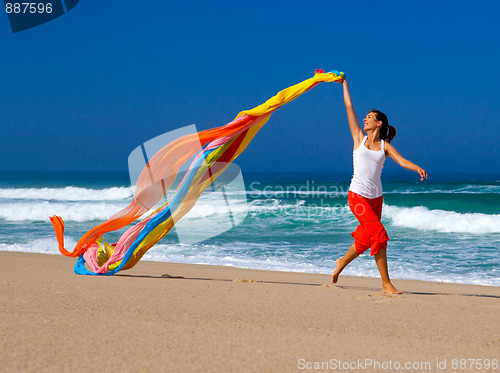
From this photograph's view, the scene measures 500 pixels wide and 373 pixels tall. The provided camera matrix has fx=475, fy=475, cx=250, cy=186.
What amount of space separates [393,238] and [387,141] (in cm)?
761

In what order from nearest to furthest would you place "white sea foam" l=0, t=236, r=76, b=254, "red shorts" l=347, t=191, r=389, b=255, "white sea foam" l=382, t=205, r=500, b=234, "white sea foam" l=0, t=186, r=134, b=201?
"red shorts" l=347, t=191, r=389, b=255 → "white sea foam" l=0, t=236, r=76, b=254 → "white sea foam" l=382, t=205, r=500, b=234 → "white sea foam" l=0, t=186, r=134, b=201

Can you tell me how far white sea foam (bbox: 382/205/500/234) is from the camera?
13664 millimetres

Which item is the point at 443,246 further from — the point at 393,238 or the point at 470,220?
the point at 470,220

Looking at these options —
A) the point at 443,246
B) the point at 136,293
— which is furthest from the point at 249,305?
the point at 443,246

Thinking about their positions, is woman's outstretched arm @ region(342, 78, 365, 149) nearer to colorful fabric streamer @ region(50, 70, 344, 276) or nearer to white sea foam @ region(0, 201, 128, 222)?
colorful fabric streamer @ region(50, 70, 344, 276)

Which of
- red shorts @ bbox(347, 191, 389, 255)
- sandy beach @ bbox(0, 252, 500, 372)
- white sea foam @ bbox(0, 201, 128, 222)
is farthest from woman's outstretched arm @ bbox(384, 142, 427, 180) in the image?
white sea foam @ bbox(0, 201, 128, 222)

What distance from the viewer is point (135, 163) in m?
5.95

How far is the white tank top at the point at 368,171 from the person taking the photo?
4469 mm

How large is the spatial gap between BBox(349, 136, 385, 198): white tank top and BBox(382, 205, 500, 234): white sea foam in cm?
1004

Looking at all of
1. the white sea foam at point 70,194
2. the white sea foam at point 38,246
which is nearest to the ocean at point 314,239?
the white sea foam at point 38,246

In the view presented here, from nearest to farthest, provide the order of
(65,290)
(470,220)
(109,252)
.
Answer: (65,290), (109,252), (470,220)

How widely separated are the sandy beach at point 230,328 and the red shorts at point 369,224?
0.47 metres

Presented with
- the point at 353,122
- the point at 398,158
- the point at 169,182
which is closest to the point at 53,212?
the point at 169,182

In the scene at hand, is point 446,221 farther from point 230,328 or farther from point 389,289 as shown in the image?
point 230,328
